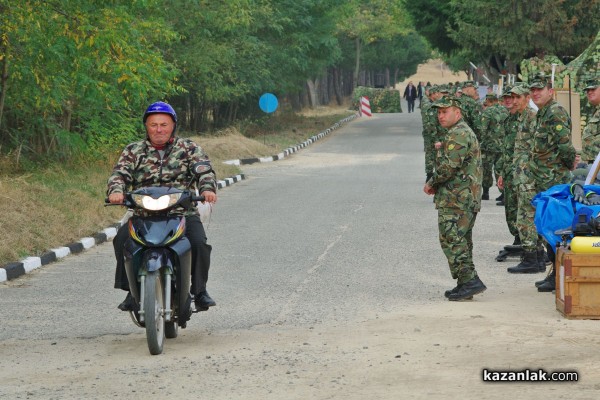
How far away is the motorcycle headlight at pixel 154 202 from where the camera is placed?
845 cm

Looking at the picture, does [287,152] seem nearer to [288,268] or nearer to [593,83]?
[288,268]

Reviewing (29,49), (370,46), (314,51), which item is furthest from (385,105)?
(29,49)

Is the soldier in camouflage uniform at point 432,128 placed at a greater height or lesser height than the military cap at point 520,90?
lesser

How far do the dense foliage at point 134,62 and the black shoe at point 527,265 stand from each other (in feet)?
31.4

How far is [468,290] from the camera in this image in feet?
35.4

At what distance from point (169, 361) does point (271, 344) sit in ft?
2.70

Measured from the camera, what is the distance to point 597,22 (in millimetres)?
42875

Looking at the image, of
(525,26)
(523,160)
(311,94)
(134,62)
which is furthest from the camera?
(311,94)

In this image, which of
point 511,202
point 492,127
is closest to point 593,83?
point 511,202

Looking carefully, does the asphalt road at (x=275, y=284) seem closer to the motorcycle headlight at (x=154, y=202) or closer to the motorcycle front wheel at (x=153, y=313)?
the motorcycle front wheel at (x=153, y=313)

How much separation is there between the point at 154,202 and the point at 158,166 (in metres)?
0.56

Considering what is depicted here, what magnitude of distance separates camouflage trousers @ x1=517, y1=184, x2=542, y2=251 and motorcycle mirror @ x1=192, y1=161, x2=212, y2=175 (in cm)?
421

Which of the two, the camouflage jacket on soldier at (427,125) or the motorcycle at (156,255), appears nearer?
the motorcycle at (156,255)

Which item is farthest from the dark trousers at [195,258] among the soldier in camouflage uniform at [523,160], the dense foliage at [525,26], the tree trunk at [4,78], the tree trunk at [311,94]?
the tree trunk at [311,94]
